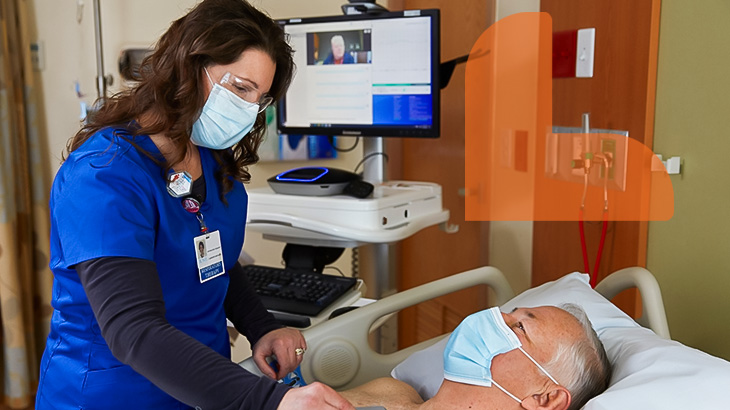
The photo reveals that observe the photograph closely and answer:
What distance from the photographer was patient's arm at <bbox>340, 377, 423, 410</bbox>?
129 cm

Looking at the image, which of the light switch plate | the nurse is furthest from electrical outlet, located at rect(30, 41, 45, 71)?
the light switch plate

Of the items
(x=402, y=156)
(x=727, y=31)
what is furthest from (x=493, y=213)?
(x=727, y=31)

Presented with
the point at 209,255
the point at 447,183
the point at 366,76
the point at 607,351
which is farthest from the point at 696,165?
the point at 447,183

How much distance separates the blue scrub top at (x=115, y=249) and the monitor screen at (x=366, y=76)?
0.96 m

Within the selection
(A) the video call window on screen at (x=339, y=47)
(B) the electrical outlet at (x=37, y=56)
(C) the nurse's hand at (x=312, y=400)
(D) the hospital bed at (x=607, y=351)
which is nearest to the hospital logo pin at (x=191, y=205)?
(D) the hospital bed at (x=607, y=351)

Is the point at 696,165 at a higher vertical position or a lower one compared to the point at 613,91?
lower

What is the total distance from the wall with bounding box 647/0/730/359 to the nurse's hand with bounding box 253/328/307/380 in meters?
0.82

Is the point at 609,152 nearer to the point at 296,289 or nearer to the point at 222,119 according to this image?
the point at 296,289

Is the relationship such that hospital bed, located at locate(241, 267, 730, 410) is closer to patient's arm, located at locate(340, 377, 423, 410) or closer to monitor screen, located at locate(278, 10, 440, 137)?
patient's arm, located at locate(340, 377, 423, 410)

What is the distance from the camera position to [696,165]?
1384 millimetres

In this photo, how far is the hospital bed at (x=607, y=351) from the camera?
103 cm

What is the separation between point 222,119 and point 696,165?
0.96 m
